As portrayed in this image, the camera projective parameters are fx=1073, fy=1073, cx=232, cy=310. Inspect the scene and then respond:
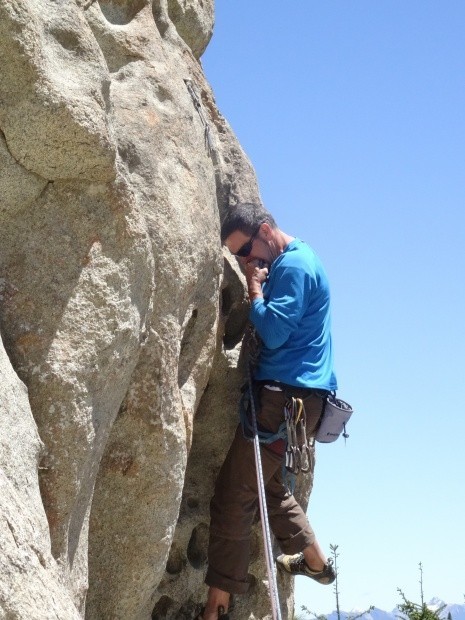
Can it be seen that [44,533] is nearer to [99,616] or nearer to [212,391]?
[99,616]

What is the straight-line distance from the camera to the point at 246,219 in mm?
9625

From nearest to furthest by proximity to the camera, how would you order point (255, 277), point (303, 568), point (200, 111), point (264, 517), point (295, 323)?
1. point (264, 517)
2. point (295, 323)
3. point (255, 277)
4. point (200, 111)
5. point (303, 568)

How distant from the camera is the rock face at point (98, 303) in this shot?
6.56 m

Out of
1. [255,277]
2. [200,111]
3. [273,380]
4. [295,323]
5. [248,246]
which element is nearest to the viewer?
[295,323]

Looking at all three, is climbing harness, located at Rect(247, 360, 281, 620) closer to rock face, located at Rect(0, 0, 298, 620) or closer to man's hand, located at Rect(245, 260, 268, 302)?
rock face, located at Rect(0, 0, 298, 620)

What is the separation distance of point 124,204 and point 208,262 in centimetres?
156

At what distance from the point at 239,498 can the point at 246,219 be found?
8.09ft

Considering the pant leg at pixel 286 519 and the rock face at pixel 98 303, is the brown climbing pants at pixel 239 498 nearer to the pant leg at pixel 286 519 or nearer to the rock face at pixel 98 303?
the pant leg at pixel 286 519

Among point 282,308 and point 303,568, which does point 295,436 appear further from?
point 303,568

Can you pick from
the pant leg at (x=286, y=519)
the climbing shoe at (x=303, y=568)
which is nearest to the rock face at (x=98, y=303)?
the pant leg at (x=286, y=519)

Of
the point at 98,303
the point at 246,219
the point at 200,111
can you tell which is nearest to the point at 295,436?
the point at 246,219

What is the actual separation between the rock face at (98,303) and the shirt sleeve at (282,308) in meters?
0.43

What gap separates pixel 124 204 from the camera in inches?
287

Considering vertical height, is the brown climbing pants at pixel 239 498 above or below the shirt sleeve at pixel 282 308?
below
